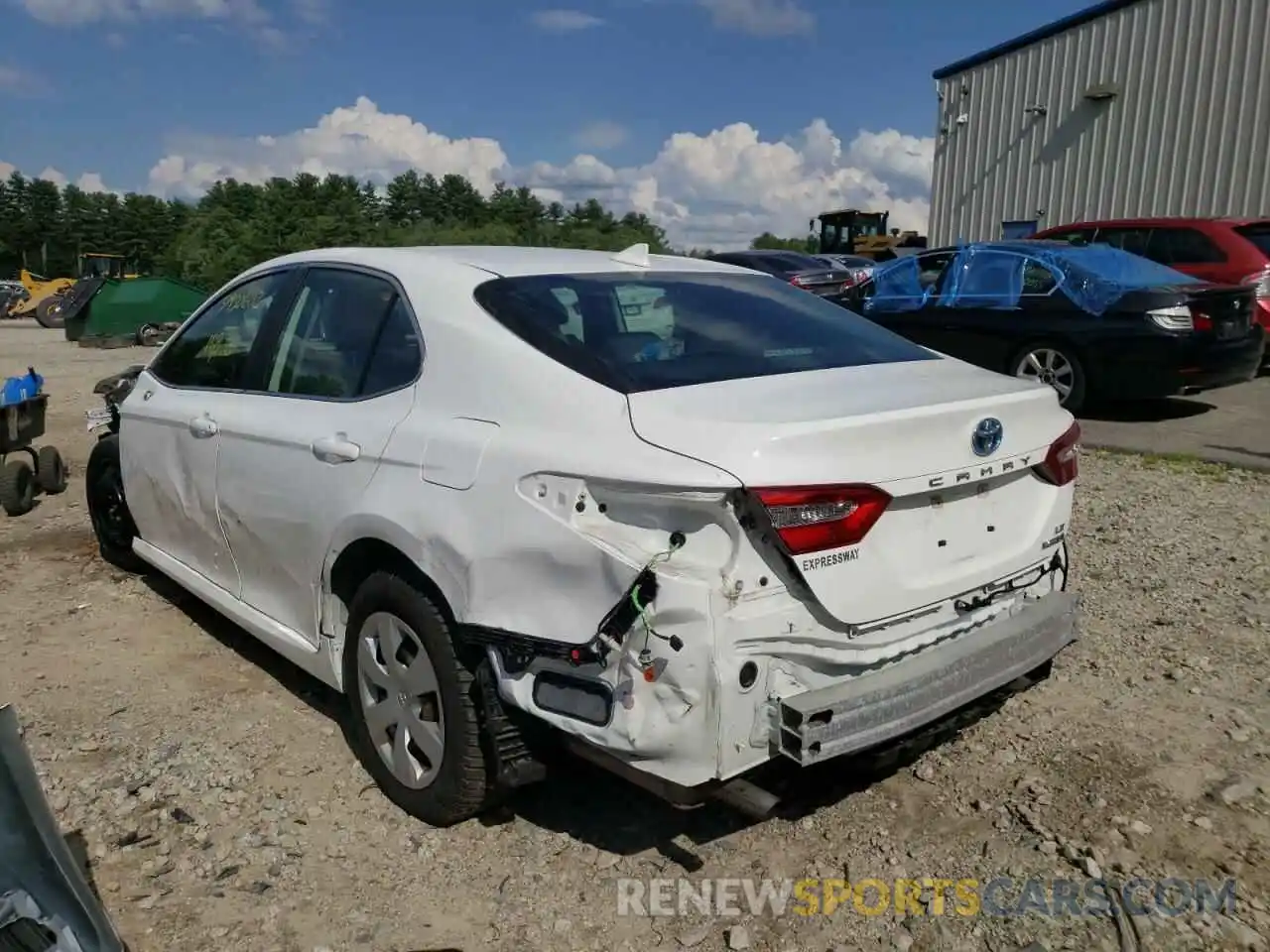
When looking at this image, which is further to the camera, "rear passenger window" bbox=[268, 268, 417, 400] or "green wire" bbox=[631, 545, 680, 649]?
"rear passenger window" bbox=[268, 268, 417, 400]

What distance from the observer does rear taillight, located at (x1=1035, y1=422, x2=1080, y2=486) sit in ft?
9.91

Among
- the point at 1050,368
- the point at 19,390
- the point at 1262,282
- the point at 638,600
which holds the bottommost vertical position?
the point at 1050,368

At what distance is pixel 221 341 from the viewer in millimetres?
4172

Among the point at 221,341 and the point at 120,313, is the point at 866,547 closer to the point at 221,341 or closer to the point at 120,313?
the point at 221,341

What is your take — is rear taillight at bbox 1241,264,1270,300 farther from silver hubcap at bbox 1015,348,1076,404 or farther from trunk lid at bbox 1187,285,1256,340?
silver hubcap at bbox 1015,348,1076,404

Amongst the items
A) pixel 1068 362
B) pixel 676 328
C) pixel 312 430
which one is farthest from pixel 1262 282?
pixel 312 430

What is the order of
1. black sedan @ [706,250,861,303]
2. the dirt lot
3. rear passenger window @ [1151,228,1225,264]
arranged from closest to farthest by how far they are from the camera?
the dirt lot
rear passenger window @ [1151,228,1225,264]
black sedan @ [706,250,861,303]

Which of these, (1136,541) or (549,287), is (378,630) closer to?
(549,287)

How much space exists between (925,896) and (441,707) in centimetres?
137

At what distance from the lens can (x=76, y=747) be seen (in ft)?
11.6

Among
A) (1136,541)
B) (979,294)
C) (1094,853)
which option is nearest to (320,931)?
(1094,853)

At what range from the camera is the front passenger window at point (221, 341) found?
3932 mm

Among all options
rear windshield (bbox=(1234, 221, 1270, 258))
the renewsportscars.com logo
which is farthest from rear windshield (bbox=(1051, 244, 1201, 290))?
the renewsportscars.com logo

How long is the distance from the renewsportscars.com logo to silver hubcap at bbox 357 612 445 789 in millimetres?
665
